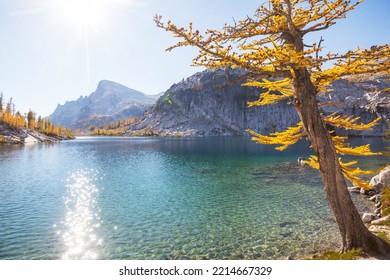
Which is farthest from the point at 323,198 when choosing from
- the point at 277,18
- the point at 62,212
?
the point at 62,212

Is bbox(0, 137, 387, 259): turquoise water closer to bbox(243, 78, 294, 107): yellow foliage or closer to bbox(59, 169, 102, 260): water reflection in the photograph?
bbox(59, 169, 102, 260): water reflection

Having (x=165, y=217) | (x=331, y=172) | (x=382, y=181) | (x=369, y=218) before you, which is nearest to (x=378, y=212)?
(x=369, y=218)

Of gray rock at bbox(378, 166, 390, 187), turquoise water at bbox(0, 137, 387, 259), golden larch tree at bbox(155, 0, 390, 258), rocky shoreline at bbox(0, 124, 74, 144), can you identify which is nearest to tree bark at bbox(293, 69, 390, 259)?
golden larch tree at bbox(155, 0, 390, 258)

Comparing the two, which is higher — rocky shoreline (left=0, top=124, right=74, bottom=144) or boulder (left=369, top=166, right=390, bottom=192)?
rocky shoreline (left=0, top=124, right=74, bottom=144)

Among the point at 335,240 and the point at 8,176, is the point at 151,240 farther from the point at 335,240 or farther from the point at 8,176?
the point at 8,176

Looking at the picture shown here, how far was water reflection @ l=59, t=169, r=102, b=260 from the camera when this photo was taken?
63.2 feet

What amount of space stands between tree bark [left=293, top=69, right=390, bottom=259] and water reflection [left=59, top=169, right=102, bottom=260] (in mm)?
15432

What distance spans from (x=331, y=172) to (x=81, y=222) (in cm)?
2183

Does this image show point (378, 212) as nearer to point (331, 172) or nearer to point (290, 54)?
point (331, 172)

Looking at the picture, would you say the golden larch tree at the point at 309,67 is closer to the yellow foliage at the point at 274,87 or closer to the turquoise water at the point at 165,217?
the yellow foliage at the point at 274,87

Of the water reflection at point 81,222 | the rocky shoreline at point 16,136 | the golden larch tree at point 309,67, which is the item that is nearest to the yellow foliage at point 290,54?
the golden larch tree at point 309,67

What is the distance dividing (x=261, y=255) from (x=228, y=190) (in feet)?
63.0

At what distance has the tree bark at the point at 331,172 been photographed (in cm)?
1273

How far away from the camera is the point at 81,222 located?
2514 cm
